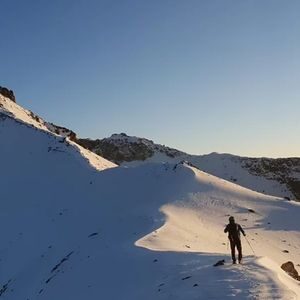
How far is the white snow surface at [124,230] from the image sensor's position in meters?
18.0

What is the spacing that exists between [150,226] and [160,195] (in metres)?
10.2

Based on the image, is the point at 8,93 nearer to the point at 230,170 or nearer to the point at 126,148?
the point at 126,148

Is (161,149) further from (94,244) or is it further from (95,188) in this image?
Result: (94,244)

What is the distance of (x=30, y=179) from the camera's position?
49500 mm

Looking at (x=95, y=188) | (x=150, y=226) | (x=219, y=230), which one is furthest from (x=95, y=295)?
(x=95, y=188)

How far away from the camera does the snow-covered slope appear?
9115cm

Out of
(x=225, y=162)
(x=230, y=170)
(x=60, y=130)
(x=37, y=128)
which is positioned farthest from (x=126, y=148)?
(x=37, y=128)

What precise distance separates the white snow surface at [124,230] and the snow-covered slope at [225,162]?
146ft

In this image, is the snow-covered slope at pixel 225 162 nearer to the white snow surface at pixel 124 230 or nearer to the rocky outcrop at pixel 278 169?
the rocky outcrop at pixel 278 169

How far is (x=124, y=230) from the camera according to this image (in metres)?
31.6

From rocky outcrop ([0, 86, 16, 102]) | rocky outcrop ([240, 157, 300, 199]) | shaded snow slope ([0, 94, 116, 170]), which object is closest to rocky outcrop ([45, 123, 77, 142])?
shaded snow slope ([0, 94, 116, 170])

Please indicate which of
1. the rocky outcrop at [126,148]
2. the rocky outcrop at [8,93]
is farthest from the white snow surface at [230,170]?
the rocky outcrop at [8,93]

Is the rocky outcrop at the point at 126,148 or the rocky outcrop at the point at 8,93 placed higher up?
the rocky outcrop at the point at 8,93

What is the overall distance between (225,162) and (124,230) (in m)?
73.2
